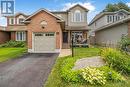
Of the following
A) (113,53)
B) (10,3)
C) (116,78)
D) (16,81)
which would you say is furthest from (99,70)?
(10,3)

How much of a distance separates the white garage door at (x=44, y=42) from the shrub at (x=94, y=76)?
18321 millimetres

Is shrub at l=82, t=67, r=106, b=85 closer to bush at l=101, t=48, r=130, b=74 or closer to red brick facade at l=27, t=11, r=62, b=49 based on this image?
bush at l=101, t=48, r=130, b=74

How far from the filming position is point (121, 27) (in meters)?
27.5

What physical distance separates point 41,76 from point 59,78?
1.26m

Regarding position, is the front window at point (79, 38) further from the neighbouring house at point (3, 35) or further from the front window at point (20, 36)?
the neighbouring house at point (3, 35)

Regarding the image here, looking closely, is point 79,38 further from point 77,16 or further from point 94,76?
point 94,76

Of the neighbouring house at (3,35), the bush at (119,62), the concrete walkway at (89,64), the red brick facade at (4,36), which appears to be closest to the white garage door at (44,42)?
the neighbouring house at (3,35)

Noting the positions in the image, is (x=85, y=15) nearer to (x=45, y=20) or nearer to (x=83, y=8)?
(x=83, y=8)

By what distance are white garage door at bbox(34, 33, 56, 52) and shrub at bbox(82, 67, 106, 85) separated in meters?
18.3

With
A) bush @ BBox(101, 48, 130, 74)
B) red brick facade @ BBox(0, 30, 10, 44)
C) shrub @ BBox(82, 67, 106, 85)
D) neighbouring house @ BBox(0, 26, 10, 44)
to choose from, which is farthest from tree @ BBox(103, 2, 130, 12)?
shrub @ BBox(82, 67, 106, 85)

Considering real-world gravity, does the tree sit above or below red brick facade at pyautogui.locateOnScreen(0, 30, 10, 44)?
above

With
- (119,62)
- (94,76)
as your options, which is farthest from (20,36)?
(94,76)

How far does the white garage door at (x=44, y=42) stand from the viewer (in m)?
28.0

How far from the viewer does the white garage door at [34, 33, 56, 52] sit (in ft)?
91.8
